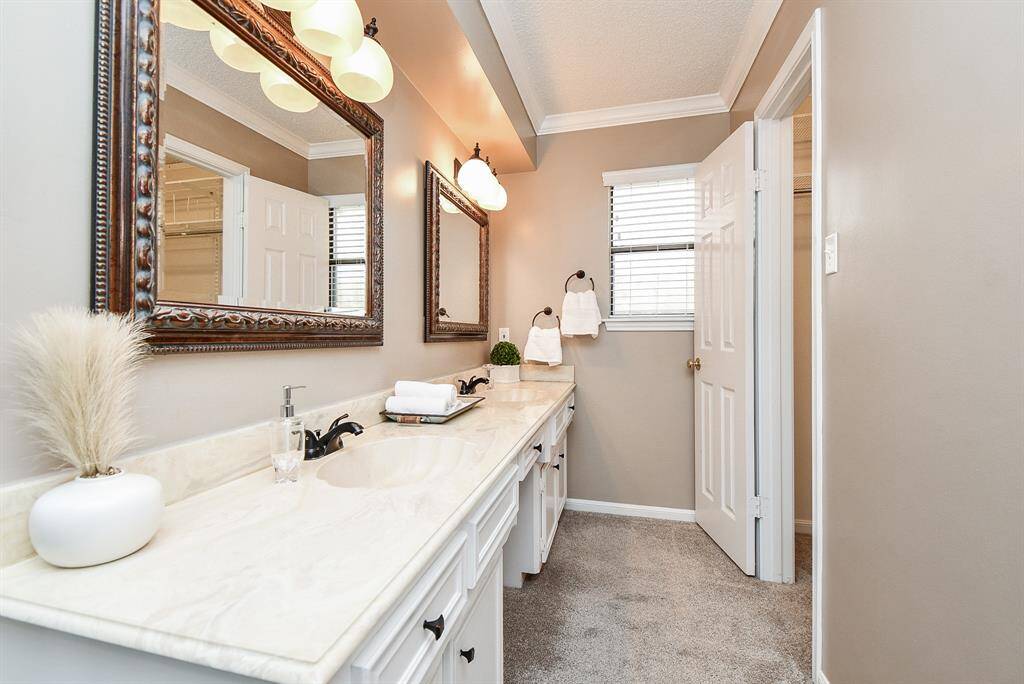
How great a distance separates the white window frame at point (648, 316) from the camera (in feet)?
8.48

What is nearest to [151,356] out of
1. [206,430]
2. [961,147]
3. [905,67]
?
[206,430]

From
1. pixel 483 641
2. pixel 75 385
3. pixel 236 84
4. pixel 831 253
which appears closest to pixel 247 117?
pixel 236 84

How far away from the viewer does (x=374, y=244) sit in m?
1.47

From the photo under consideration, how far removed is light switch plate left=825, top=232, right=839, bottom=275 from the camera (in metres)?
1.20

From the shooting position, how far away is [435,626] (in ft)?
2.11

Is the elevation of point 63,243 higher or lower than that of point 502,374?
higher

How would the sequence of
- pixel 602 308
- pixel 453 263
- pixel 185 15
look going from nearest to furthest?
1. pixel 185 15
2. pixel 453 263
3. pixel 602 308

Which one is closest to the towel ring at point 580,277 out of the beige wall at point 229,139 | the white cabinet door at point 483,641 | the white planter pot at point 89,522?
the beige wall at point 229,139

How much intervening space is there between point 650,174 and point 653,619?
7.82 feet

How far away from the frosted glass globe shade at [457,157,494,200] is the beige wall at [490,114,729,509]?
2.48 ft

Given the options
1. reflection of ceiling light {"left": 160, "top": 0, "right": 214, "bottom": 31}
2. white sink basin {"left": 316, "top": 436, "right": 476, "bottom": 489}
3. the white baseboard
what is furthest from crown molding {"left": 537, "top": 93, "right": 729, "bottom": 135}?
the white baseboard

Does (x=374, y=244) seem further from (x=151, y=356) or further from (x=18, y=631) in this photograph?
(x=18, y=631)

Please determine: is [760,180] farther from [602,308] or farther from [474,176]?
[474,176]

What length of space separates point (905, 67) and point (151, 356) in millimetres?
1652
